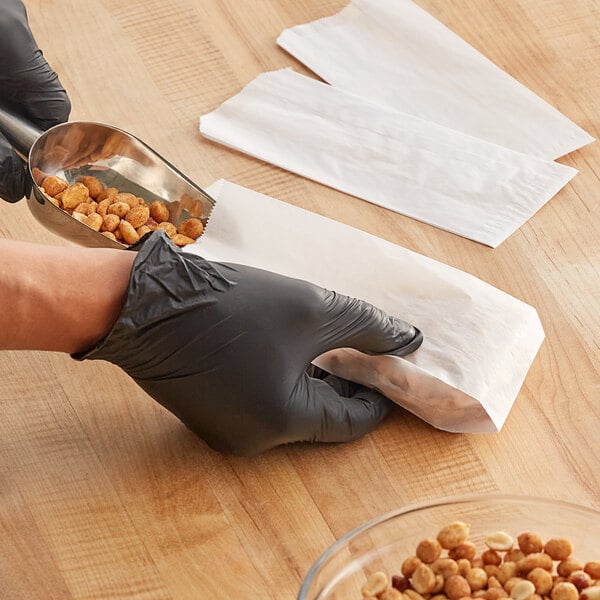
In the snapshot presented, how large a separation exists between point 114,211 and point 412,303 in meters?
0.27

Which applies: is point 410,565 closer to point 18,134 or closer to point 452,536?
point 452,536

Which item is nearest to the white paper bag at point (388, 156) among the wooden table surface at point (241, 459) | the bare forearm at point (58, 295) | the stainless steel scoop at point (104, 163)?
the wooden table surface at point (241, 459)

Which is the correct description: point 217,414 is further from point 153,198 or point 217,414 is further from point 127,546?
point 153,198

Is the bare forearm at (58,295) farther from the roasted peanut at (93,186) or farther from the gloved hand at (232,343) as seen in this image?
the roasted peanut at (93,186)

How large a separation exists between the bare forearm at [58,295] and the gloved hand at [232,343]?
12mm

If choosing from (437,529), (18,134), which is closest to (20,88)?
(18,134)

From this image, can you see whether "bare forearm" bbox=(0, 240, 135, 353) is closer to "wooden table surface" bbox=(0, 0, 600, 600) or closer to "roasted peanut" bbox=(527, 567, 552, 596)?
"wooden table surface" bbox=(0, 0, 600, 600)

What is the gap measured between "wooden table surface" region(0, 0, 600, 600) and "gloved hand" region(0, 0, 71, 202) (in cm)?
8

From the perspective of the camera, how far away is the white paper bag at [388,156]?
3.24 ft

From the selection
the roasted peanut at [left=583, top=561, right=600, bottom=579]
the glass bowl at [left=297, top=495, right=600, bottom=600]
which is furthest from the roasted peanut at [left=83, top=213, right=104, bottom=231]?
the roasted peanut at [left=583, top=561, right=600, bottom=579]

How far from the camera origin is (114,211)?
91 cm

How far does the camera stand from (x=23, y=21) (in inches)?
36.4

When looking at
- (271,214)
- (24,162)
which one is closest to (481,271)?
(271,214)

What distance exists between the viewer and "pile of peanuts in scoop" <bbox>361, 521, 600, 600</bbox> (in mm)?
578
